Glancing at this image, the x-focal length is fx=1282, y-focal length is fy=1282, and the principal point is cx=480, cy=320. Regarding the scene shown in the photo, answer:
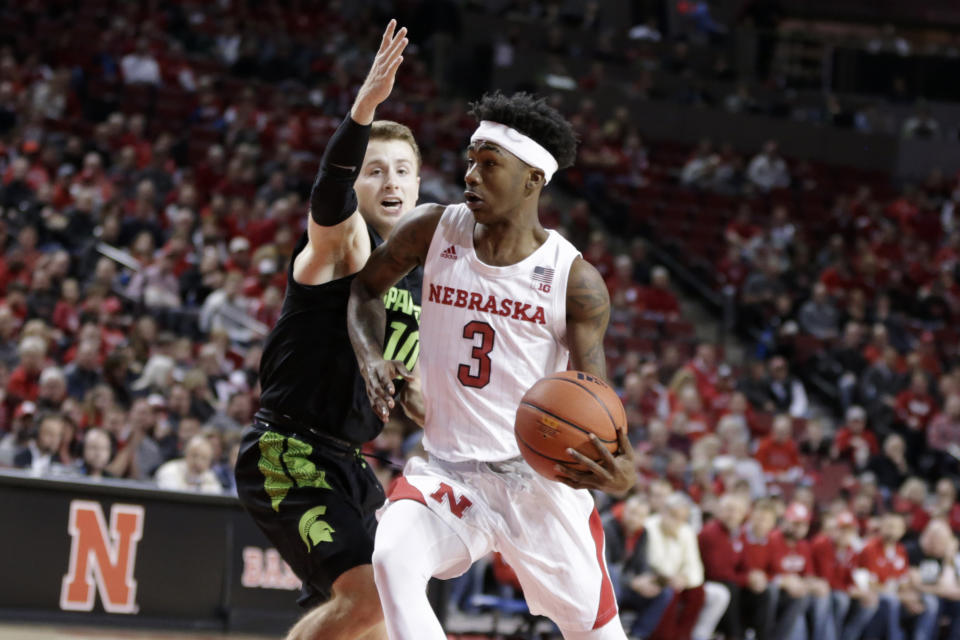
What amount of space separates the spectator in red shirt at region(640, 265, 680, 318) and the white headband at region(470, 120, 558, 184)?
1126cm

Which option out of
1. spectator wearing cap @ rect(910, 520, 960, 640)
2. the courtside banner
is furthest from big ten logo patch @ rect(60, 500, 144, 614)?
spectator wearing cap @ rect(910, 520, 960, 640)

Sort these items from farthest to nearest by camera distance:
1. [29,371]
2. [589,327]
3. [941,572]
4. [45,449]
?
[941,572] < [29,371] < [45,449] < [589,327]

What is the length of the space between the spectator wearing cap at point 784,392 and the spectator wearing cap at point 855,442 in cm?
70

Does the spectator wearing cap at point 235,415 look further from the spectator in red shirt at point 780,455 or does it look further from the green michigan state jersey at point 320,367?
the green michigan state jersey at point 320,367

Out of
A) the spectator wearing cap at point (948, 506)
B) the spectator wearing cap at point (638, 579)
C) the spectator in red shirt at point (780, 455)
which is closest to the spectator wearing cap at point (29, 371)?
the spectator wearing cap at point (638, 579)

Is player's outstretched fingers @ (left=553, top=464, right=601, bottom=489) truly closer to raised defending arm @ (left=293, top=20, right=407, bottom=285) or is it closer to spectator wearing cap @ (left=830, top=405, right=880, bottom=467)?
raised defending arm @ (left=293, top=20, right=407, bottom=285)

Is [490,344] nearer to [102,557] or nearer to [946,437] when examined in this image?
[102,557]

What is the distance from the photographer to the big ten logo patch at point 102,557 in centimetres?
768

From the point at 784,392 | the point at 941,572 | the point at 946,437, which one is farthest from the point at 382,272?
the point at 946,437

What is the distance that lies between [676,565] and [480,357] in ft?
20.2

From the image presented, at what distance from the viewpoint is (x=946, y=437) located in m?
14.5

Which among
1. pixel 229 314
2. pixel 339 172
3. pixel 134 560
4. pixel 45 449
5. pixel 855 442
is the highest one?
pixel 339 172

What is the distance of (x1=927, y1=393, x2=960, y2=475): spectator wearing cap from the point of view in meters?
14.3

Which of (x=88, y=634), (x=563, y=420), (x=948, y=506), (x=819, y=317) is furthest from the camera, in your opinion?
(x=819, y=317)
